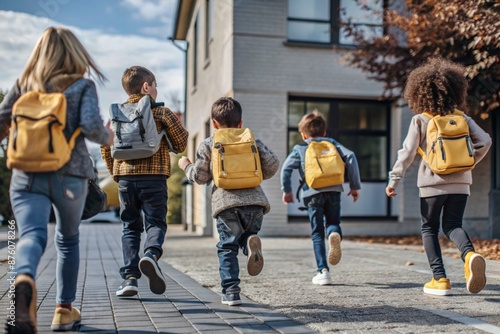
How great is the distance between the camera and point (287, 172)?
557 cm

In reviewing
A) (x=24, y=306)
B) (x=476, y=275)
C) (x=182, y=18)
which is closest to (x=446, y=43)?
(x=476, y=275)

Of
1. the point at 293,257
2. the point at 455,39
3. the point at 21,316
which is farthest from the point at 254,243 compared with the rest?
the point at 455,39

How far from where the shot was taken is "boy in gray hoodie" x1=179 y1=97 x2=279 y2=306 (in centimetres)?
428

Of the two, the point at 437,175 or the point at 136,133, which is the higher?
the point at 136,133

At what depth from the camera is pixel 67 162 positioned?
10.6 feet

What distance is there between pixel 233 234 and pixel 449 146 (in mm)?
1729

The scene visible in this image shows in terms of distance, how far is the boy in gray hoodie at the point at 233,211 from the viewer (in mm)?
4281

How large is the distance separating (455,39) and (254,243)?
6419mm

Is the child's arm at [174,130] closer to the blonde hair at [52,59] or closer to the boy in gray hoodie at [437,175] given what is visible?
the blonde hair at [52,59]

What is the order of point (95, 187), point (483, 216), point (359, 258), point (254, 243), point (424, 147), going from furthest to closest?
point (483, 216)
point (359, 258)
point (424, 147)
point (254, 243)
point (95, 187)

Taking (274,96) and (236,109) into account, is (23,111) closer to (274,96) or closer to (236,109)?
(236,109)

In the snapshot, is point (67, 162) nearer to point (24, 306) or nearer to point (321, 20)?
point (24, 306)

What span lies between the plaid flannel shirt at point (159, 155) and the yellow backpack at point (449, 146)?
1873 mm

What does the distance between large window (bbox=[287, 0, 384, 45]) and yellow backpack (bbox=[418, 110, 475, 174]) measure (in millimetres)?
7916
